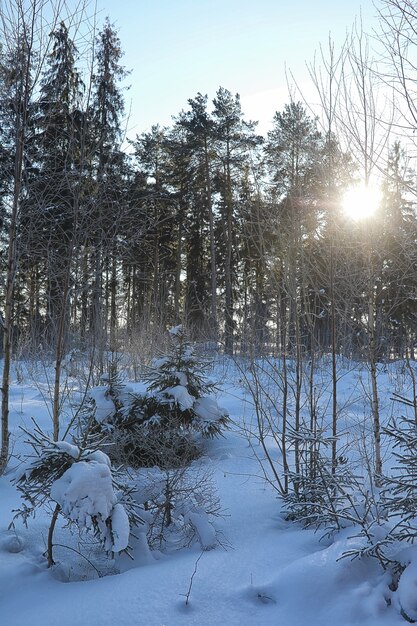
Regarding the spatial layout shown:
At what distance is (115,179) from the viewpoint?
15.2ft

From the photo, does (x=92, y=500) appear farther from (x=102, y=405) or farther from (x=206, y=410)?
(x=206, y=410)

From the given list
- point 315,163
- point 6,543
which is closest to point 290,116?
point 315,163

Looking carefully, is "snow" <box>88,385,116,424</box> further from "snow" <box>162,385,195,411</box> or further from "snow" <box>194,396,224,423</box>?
"snow" <box>194,396,224,423</box>

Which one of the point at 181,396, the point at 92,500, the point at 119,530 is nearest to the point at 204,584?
the point at 119,530

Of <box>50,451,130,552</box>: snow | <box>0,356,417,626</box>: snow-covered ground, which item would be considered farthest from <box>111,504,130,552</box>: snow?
<box>0,356,417,626</box>: snow-covered ground

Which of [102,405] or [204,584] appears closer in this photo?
[204,584]

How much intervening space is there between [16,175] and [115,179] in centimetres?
98

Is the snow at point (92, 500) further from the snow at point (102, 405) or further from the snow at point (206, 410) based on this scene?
the snow at point (206, 410)

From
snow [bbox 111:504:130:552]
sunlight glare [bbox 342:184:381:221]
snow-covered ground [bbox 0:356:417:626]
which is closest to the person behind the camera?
snow-covered ground [bbox 0:356:417:626]

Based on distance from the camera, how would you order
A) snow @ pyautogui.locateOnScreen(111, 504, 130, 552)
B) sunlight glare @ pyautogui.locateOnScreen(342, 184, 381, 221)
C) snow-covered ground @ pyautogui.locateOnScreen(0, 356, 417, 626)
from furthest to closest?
sunlight glare @ pyautogui.locateOnScreen(342, 184, 381, 221) → snow @ pyautogui.locateOnScreen(111, 504, 130, 552) → snow-covered ground @ pyautogui.locateOnScreen(0, 356, 417, 626)

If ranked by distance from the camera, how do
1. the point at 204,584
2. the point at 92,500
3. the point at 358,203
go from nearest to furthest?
1. the point at 92,500
2. the point at 204,584
3. the point at 358,203

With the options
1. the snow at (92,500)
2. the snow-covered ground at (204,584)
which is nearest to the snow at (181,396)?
the snow-covered ground at (204,584)

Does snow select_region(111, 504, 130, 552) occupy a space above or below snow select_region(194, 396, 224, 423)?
below

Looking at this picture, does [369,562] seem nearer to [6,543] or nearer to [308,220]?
[6,543]
